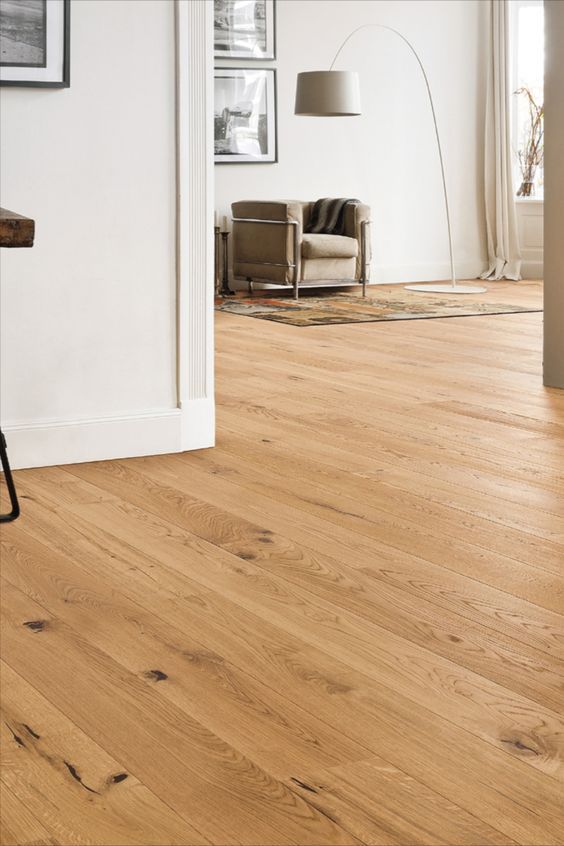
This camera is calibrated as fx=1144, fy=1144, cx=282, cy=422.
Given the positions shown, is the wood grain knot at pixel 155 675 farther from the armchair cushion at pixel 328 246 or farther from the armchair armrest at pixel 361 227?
the armchair armrest at pixel 361 227

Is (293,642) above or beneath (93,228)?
beneath

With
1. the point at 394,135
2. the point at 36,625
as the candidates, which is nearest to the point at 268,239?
the point at 394,135

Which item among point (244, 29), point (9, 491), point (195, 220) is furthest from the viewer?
point (244, 29)

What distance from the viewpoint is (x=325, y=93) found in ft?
27.5

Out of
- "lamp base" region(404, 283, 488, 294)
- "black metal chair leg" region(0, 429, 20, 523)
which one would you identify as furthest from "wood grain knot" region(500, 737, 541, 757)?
"lamp base" region(404, 283, 488, 294)

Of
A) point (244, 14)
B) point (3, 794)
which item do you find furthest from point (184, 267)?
point (244, 14)

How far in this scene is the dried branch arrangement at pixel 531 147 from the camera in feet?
33.8

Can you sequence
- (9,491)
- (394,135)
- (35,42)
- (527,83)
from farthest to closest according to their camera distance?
1. (527,83)
2. (394,135)
3. (35,42)
4. (9,491)

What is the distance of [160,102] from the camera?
3.45 m

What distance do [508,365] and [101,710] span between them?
3.98 metres

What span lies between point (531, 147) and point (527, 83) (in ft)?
2.00

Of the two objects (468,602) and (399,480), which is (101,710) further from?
(399,480)

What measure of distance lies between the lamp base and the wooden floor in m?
5.37

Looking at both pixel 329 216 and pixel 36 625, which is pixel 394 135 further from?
pixel 36 625
